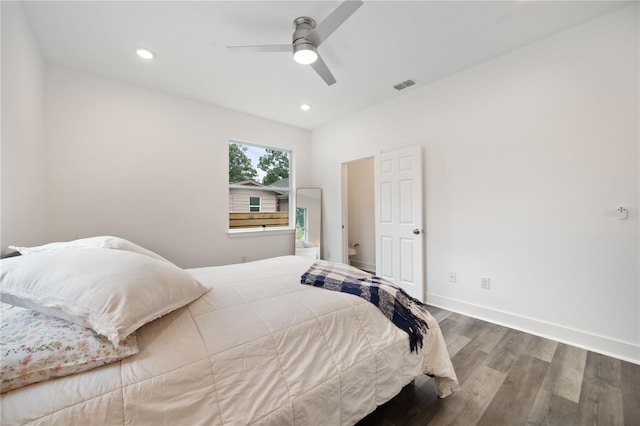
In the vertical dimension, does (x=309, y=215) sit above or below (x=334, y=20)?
below

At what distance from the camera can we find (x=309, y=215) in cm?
476

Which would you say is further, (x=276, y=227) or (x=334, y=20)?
(x=276, y=227)

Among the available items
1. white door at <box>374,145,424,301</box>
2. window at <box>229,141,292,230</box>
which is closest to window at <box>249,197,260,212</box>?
window at <box>229,141,292,230</box>

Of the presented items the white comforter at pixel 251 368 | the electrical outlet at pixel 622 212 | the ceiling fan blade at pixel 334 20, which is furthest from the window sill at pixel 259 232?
the electrical outlet at pixel 622 212

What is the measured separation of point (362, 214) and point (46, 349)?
488 centimetres

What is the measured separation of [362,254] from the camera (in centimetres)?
530

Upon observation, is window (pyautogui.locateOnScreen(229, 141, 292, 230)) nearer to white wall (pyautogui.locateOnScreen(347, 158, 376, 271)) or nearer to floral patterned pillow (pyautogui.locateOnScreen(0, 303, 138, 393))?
white wall (pyautogui.locateOnScreen(347, 158, 376, 271))

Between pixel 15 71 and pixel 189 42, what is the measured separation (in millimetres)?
1252

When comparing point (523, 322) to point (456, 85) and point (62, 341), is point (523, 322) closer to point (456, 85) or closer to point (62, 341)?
point (456, 85)

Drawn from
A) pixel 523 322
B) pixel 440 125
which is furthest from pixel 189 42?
pixel 523 322

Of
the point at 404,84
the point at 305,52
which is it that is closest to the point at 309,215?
the point at 404,84

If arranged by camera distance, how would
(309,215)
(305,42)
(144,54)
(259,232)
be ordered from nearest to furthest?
(305,42)
(144,54)
(259,232)
(309,215)

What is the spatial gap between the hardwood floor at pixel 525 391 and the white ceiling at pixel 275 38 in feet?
8.98

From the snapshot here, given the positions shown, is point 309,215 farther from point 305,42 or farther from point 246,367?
point 246,367
